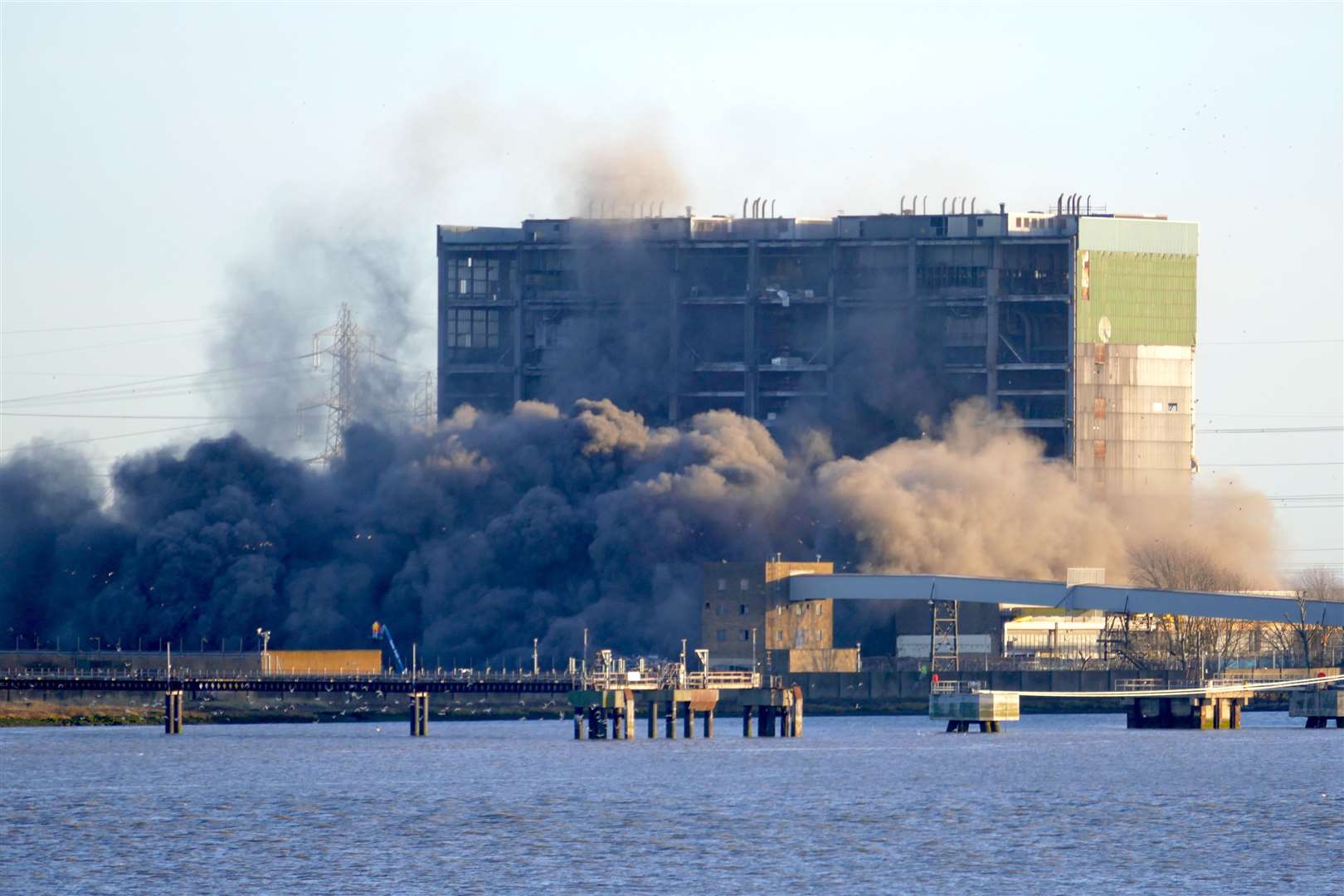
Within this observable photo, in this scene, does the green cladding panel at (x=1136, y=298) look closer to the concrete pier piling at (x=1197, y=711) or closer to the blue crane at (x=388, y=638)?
the concrete pier piling at (x=1197, y=711)

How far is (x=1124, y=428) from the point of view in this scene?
576 feet

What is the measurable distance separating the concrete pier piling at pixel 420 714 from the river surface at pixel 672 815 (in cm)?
84

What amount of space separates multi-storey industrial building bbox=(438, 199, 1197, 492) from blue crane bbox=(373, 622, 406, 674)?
2099 cm

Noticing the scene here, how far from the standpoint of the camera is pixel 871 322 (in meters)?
173

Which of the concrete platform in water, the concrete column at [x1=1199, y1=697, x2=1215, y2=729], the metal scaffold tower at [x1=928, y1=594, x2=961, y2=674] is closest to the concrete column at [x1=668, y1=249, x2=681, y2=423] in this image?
the metal scaffold tower at [x1=928, y1=594, x2=961, y2=674]

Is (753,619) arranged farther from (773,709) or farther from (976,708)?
(773,709)

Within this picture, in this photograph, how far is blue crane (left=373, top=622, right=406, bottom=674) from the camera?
15626cm

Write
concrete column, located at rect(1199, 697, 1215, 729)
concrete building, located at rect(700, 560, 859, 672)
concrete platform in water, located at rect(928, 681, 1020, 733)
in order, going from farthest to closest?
1. concrete building, located at rect(700, 560, 859, 672)
2. concrete column, located at rect(1199, 697, 1215, 729)
3. concrete platform in water, located at rect(928, 681, 1020, 733)

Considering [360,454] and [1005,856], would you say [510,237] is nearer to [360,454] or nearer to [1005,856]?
[360,454]

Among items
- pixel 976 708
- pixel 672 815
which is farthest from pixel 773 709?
pixel 672 815

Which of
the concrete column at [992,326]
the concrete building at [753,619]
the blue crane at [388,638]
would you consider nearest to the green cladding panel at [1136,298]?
the concrete column at [992,326]

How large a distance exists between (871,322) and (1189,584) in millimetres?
24274

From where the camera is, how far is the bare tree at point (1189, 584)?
161250 mm

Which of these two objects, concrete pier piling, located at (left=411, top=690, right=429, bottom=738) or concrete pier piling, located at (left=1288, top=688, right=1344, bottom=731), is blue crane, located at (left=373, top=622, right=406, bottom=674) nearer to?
concrete pier piling, located at (left=411, top=690, right=429, bottom=738)
